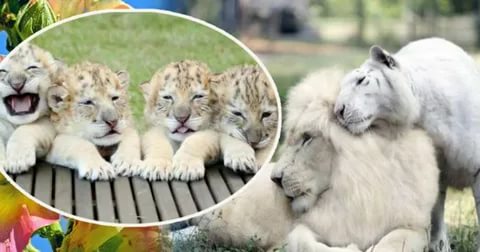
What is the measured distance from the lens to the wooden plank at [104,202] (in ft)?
8.98

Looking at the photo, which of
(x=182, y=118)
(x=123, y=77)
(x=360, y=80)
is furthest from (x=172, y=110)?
(x=360, y=80)

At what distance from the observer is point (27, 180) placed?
2756mm

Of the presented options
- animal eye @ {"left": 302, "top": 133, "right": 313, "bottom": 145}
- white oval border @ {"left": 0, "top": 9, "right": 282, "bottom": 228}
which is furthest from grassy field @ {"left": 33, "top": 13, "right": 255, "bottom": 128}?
animal eye @ {"left": 302, "top": 133, "right": 313, "bottom": 145}

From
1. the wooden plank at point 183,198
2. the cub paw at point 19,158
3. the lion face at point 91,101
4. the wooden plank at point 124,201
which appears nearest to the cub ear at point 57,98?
the lion face at point 91,101

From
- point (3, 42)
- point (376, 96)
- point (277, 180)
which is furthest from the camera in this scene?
point (3, 42)

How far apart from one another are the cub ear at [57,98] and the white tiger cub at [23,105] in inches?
0.7

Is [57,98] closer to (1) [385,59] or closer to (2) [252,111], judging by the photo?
(2) [252,111]

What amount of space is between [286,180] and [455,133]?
1.38ft

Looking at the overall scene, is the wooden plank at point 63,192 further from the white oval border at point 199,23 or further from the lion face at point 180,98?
the lion face at point 180,98

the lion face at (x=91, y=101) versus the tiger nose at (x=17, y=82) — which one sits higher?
the tiger nose at (x=17, y=82)

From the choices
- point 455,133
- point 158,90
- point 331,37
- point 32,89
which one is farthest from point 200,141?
point 331,37

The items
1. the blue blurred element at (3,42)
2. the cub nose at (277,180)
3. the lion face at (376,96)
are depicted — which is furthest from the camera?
the blue blurred element at (3,42)

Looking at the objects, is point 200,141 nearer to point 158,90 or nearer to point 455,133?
point 158,90

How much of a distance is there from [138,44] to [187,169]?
332 millimetres
